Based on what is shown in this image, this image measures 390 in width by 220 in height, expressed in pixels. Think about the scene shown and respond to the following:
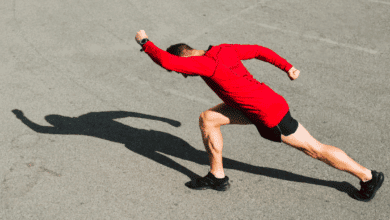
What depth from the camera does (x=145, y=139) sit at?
192 inches

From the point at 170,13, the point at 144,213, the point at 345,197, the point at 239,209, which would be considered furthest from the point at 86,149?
the point at 170,13

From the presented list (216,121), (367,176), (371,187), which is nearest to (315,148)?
(367,176)

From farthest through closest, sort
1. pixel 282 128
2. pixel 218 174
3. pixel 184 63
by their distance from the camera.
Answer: pixel 218 174, pixel 282 128, pixel 184 63

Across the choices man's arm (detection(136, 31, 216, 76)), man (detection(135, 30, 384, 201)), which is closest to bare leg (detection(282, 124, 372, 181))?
man (detection(135, 30, 384, 201))

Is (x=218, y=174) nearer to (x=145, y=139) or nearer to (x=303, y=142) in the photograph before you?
(x=303, y=142)

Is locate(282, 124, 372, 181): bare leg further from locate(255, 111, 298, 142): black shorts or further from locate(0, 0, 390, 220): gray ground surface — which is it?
locate(0, 0, 390, 220): gray ground surface

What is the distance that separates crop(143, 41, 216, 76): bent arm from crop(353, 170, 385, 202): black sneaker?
75.1 inches

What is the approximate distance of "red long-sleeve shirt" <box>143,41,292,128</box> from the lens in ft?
10.7

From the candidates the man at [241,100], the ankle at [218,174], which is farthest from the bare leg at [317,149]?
the ankle at [218,174]

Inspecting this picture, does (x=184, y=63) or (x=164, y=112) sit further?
(x=164, y=112)

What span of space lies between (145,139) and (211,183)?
123 cm

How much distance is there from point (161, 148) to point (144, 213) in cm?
109

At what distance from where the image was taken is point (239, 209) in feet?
12.6

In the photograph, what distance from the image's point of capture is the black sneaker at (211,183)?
13.2 ft
